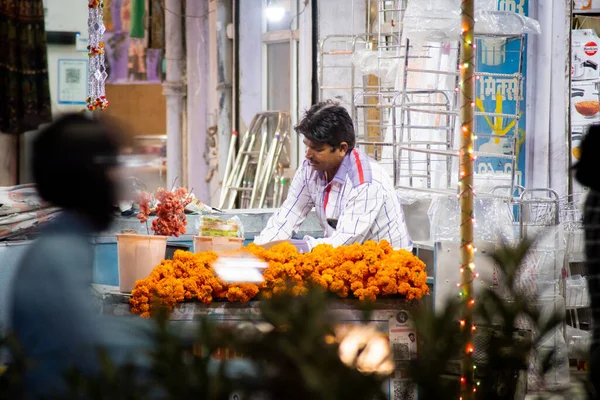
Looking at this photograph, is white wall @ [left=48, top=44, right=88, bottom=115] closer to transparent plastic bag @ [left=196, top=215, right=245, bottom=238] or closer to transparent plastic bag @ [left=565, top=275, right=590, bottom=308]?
transparent plastic bag @ [left=565, top=275, right=590, bottom=308]

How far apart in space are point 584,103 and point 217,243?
397 centimetres

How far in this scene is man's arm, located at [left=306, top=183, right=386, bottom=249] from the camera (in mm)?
5035

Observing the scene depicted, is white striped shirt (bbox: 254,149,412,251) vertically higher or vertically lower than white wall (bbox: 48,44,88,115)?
lower

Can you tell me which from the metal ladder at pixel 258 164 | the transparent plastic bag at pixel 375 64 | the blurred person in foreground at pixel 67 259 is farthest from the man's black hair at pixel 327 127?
the metal ladder at pixel 258 164

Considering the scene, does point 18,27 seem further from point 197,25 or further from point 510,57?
point 510,57

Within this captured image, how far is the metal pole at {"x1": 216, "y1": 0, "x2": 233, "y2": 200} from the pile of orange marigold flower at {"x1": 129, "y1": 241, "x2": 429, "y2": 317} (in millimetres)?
7298

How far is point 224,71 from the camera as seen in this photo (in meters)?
11.7

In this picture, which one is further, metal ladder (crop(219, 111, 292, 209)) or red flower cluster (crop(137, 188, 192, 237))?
metal ladder (crop(219, 111, 292, 209))

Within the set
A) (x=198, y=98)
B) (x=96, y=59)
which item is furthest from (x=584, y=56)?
(x=198, y=98)

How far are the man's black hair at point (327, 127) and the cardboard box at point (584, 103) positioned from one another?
2.96m

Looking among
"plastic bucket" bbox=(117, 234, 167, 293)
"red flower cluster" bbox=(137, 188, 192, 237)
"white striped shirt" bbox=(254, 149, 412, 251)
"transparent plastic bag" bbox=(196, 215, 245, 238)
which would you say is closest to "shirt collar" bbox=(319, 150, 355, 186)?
"white striped shirt" bbox=(254, 149, 412, 251)

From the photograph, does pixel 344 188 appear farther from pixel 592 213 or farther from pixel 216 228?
pixel 592 213

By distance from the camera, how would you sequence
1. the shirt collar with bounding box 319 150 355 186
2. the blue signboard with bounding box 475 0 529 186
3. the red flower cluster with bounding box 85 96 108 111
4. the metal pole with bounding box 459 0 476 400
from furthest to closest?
the blue signboard with bounding box 475 0 529 186 → the red flower cluster with bounding box 85 96 108 111 → the shirt collar with bounding box 319 150 355 186 → the metal pole with bounding box 459 0 476 400

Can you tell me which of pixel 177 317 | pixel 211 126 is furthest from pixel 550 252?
pixel 211 126
